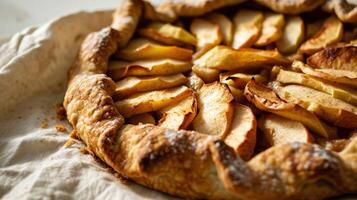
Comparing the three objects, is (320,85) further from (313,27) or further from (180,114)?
(313,27)

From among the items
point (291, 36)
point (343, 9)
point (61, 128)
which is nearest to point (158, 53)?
point (61, 128)

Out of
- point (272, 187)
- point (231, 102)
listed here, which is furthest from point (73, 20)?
point (272, 187)

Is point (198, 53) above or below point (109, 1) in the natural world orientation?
above

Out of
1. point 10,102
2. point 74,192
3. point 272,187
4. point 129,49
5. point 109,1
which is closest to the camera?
point 272,187

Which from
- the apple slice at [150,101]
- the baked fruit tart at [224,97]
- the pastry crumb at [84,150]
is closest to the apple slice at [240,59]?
the baked fruit tart at [224,97]

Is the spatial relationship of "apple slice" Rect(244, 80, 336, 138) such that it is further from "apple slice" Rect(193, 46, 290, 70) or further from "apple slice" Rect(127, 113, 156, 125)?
"apple slice" Rect(127, 113, 156, 125)

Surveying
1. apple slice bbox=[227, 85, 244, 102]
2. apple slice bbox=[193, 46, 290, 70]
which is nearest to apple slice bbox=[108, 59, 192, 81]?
apple slice bbox=[193, 46, 290, 70]

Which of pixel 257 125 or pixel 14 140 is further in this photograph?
pixel 14 140

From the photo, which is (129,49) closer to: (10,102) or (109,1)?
(10,102)
